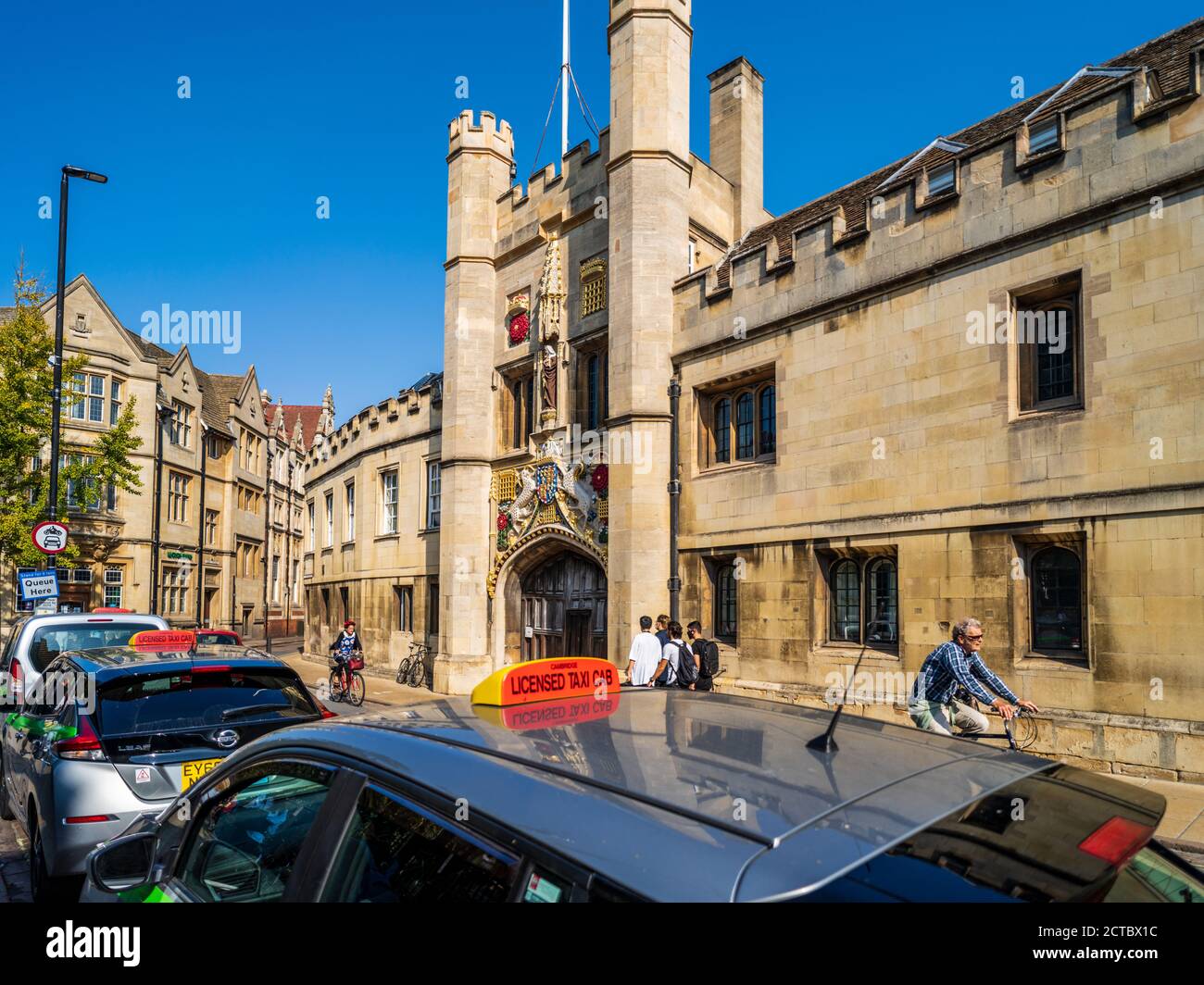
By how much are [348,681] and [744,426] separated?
10.2 m

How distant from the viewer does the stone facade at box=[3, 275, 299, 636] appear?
34000mm

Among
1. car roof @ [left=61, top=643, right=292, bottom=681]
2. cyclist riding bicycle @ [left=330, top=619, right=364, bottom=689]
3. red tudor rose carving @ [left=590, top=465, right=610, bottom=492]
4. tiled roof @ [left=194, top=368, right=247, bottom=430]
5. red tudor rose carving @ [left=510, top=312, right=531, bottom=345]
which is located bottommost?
cyclist riding bicycle @ [left=330, top=619, right=364, bottom=689]

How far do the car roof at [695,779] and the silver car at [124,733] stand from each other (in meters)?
3.23

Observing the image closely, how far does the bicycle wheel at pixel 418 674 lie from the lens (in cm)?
2283

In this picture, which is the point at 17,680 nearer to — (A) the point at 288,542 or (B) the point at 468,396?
(B) the point at 468,396

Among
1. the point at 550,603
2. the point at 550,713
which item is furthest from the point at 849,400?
the point at 550,713

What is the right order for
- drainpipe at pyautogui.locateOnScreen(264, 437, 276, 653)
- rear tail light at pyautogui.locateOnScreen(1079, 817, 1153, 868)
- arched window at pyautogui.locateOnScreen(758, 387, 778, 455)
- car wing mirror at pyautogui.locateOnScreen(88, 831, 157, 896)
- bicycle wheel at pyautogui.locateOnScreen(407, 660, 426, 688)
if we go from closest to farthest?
1. rear tail light at pyautogui.locateOnScreen(1079, 817, 1153, 868)
2. car wing mirror at pyautogui.locateOnScreen(88, 831, 157, 896)
3. arched window at pyautogui.locateOnScreen(758, 387, 778, 455)
4. bicycle wheel at pyautogui.locateOnScreen(407, 660, 426, 688)
5. drainpipe at pyautogui.locateOnScreen(264, 437, 276, 653)

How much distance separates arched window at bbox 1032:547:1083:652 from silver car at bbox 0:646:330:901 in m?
8.60

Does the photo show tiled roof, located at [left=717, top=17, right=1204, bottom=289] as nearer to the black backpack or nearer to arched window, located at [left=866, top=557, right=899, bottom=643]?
arched window, located at [left=866, top=557, right=899, bottom=643]

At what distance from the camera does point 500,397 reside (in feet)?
67.8

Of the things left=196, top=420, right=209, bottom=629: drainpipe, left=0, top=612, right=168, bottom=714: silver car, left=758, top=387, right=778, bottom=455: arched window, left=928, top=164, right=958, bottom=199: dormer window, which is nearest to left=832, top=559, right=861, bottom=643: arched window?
left=758, top=387, right=778, bottom=455: arched window

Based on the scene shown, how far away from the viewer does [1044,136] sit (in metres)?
11.5

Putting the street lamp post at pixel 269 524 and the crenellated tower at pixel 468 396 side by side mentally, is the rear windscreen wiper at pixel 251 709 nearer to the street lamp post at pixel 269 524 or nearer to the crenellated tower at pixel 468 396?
the crenellated tower at pixel 468 396
